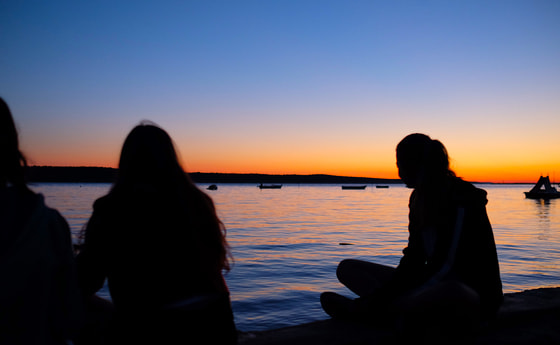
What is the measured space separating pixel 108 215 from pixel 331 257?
34.8ft

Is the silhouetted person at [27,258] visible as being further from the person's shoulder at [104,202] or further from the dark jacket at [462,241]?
the dark jacket at [462,241]

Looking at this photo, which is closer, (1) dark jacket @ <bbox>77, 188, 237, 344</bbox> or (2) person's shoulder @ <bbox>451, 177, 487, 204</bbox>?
(1) dark jacket @ <bbox>77, 188, 237, 344</bbox>

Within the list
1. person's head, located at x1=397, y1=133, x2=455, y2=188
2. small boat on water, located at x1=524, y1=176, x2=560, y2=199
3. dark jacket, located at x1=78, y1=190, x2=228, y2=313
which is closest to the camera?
dark jacket, located at x1=78, y1=190, x2=228, y2=313

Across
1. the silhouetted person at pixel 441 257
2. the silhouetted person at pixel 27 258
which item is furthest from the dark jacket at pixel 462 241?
the silhouetted person at pixel 27 258

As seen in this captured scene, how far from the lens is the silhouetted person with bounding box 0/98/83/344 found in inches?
60.4

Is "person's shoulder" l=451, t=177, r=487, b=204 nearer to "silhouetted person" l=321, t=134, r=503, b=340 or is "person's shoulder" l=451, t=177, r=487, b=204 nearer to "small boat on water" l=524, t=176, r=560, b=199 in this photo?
"silhouetted person" l=321, t=134, r=503, b=340

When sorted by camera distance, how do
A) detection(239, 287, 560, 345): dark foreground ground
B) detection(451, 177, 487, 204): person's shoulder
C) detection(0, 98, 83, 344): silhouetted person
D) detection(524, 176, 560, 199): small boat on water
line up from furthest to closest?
detection(524, 176, 560, 199): small boat on water < detection(239, 287, 560, 345): dark foreground ground < detection(451, 177, 487, 204): person's shoulder < detection(0, 98, 83, 344): silhouetted person

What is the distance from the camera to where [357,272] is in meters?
3.65

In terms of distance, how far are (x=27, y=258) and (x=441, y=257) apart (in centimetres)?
228

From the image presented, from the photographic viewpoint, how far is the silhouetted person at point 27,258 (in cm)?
154

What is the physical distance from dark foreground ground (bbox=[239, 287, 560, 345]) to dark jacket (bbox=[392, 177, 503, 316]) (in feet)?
1.25

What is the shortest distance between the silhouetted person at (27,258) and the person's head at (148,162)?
1.48 ft

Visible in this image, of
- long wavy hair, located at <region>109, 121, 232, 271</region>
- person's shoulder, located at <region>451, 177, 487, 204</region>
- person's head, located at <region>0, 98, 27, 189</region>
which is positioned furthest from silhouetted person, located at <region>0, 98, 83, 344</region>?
person's shoulder, located at <region>451, 177, 487, 204</region>

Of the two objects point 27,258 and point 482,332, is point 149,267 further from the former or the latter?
point 482,332
